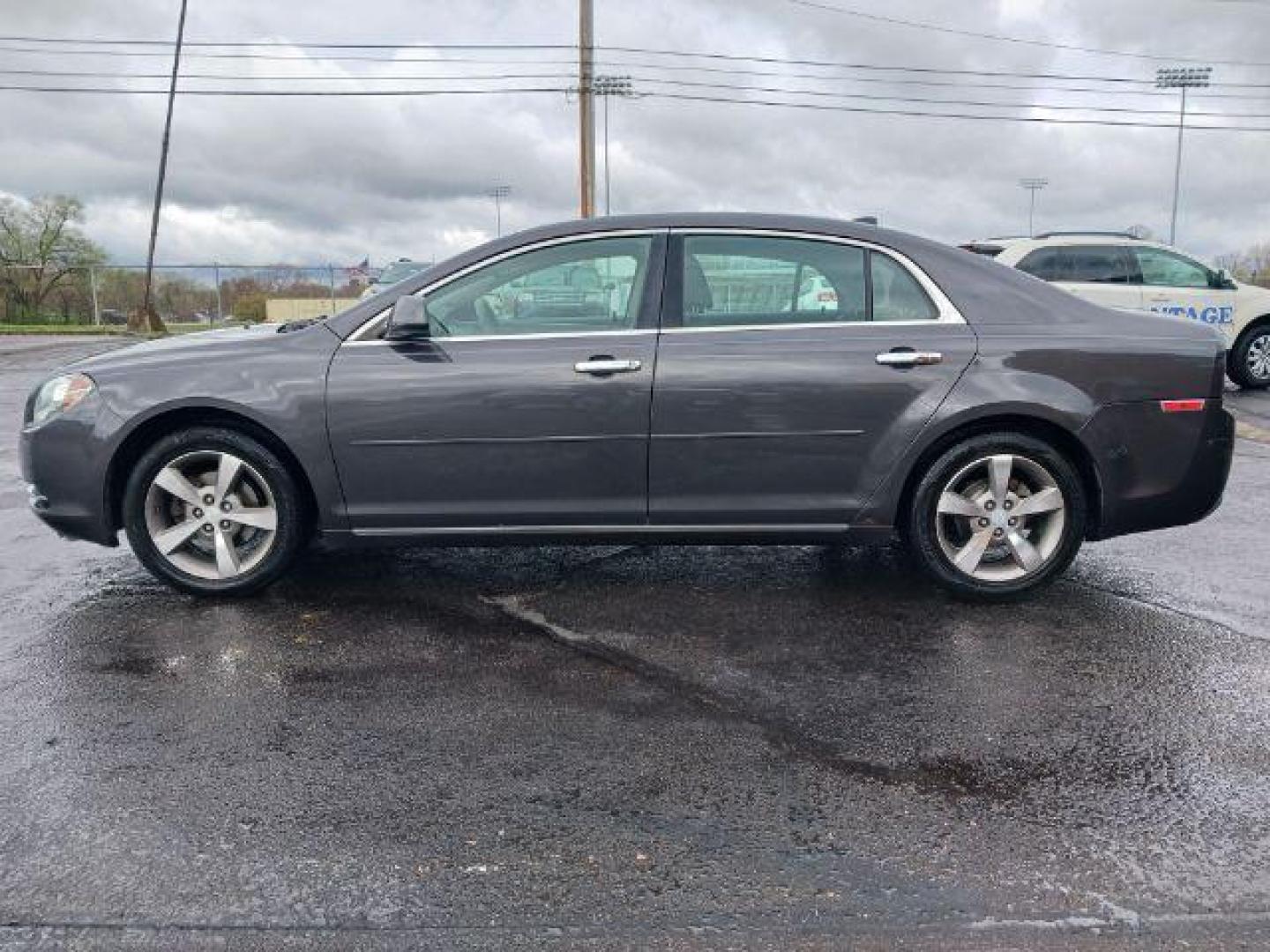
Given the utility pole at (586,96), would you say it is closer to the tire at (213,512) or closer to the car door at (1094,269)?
the car door at (1094,269)

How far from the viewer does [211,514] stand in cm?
438

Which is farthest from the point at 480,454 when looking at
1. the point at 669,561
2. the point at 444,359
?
the point at 669,561

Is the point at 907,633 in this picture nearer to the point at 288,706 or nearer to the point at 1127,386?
the point at 1127,386

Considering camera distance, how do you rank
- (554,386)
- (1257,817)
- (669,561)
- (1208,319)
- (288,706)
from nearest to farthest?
1. (1257,817)
2. (288,706)
3. (554,386)
4. (669,561)
5. (1208,319)

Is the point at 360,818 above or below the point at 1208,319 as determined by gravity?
below

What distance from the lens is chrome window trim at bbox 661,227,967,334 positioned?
4.25m

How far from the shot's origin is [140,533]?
4.38 metres

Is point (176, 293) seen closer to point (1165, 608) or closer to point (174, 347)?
point (174, 347)

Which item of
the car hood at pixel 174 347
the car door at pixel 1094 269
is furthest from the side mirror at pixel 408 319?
the car door at pixel 1094 269

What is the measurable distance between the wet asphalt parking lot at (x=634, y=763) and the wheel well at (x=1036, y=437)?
0.46 metres

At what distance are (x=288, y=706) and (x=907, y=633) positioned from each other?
2.34m

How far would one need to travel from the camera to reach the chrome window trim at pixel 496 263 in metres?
4.24

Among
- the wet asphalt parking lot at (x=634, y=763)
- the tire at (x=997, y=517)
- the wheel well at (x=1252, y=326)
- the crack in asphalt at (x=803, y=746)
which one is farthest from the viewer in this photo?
the wheel well at (x=1252, y=326)

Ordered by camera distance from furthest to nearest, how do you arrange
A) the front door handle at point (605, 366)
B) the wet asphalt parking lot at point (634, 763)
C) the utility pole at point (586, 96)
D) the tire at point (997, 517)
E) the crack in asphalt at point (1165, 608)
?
the utility pole at point (586, 96)
the tire at point (997, 517)
the front door handle at point (605, 366)
the crack in asphalt at point (1165, 608)
the wet asphalt parking lot at point (634, 763)
